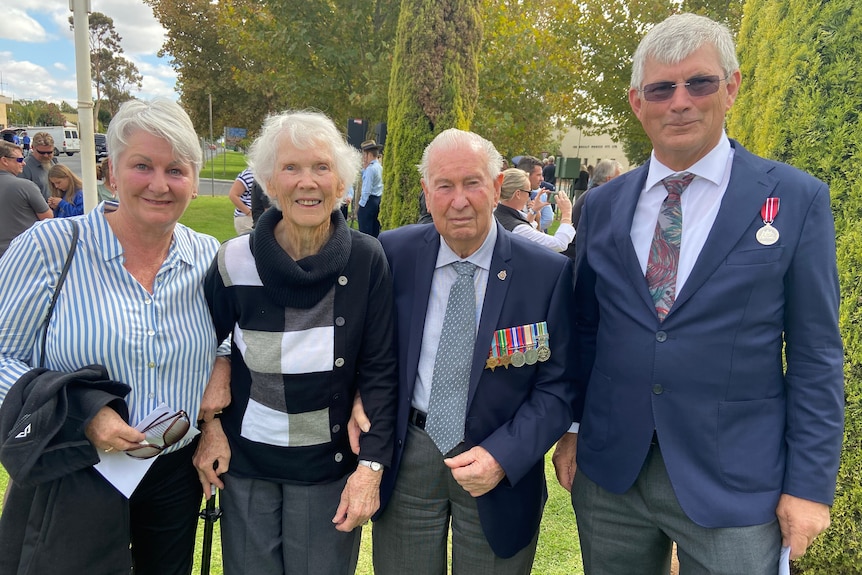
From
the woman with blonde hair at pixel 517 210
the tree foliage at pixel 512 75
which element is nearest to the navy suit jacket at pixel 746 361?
the woman with blonde hair at pixel 517 210

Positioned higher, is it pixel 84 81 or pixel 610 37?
pixel 610 37

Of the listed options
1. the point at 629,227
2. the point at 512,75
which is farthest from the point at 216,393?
the point at 512,75

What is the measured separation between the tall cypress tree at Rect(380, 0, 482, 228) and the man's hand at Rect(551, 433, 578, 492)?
558 centimetres

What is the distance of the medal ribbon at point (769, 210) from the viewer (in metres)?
1.69

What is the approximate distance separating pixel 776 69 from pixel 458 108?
511 centimetres

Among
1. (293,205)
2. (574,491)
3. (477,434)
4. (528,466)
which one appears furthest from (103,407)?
(574,491)

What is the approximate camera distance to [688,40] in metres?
1.75

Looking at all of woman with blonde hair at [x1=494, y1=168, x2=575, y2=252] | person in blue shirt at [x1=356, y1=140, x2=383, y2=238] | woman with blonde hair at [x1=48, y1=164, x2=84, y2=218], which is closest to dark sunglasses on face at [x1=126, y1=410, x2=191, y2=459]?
woman with blonde hair at [x1=494, y1=168, x2=575, y2=252]

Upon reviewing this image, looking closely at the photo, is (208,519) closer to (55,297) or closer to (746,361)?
(55,297)

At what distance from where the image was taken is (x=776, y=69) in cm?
269

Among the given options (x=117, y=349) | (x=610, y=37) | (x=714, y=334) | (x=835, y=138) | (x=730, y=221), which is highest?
(x=610, y=37)

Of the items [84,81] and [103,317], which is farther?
[84,81]

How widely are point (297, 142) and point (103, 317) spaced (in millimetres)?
890

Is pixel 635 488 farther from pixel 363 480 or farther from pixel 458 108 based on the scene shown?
pixel 458 108
